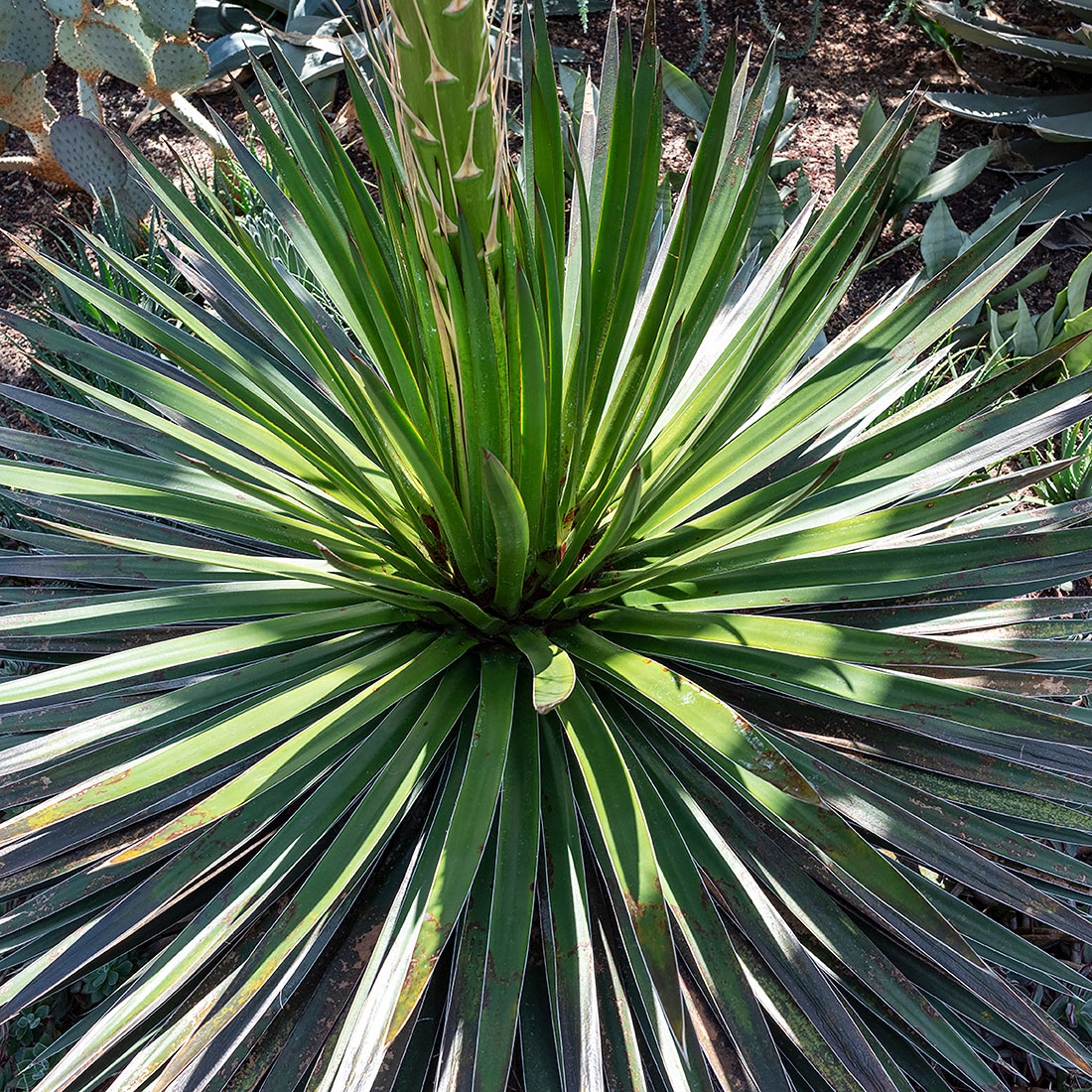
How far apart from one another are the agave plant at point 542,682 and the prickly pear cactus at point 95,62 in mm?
1299

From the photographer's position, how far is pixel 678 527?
1.40m

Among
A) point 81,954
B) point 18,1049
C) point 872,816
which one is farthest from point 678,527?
point 18,1049

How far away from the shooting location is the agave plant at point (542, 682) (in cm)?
108

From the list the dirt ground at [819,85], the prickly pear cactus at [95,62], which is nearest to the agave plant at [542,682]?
the prickly pear cactus at [95,62]

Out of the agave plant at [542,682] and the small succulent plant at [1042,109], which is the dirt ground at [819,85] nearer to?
the small succulent plant at [1042,109]

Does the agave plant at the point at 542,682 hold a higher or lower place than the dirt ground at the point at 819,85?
lower

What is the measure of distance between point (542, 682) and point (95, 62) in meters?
2.59

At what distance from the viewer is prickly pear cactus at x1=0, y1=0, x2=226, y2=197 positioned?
259 centimetres

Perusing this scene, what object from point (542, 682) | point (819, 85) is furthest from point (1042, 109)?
point (542, 682)

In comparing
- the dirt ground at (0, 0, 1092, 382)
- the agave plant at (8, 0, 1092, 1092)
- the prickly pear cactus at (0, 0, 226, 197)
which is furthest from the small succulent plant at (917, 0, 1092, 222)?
the prickly pear cactus at (0, 0, 226, 197)

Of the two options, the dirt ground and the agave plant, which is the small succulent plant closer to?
the dirt ground

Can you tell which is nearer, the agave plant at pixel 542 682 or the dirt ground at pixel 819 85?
the agave plant at pixel 542 682

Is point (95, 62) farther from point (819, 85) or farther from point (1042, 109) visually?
point (1042, 109)

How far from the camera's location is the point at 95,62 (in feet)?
8.84
